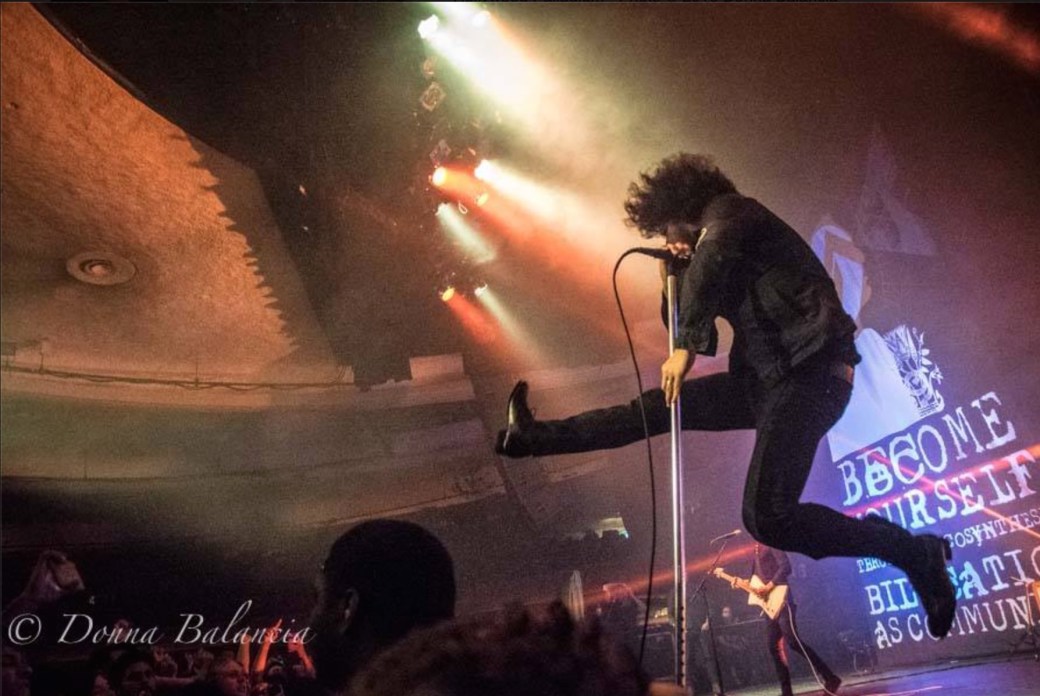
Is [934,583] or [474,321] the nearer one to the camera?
[934,583]

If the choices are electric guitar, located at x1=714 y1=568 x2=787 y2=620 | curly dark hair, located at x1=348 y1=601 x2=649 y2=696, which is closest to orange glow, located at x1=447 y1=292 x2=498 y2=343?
electric guitar, located at x1=714 y1=568 x2=787 y2=620

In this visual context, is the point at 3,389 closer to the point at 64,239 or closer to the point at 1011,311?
the point at 64,239

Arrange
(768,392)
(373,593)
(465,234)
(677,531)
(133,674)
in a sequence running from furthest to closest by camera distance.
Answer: (465,234) → (133,674) → (768,392) → (677,531) → (373,593)

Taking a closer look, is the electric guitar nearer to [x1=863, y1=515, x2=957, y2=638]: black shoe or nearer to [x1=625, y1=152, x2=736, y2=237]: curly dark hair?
[x1=863, y1=515, x2=957, y2=638]: black shoe

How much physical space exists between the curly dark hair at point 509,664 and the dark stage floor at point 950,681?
5.32ft

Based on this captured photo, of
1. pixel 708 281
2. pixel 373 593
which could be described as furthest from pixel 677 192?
pixel 373 593

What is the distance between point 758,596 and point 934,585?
156cm

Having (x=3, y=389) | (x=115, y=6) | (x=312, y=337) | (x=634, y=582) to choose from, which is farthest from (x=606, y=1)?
(x=3, y=389)

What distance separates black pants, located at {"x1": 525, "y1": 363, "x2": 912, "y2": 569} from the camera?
152 centimetres

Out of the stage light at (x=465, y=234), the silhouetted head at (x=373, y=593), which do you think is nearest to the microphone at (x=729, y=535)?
the stage light at (x=465, y=234)

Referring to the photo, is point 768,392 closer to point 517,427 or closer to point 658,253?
point 658,253

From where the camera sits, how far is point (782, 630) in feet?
9.47

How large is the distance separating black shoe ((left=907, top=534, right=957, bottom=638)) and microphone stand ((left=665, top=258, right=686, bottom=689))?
22.7 inches

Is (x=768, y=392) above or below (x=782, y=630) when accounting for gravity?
above
